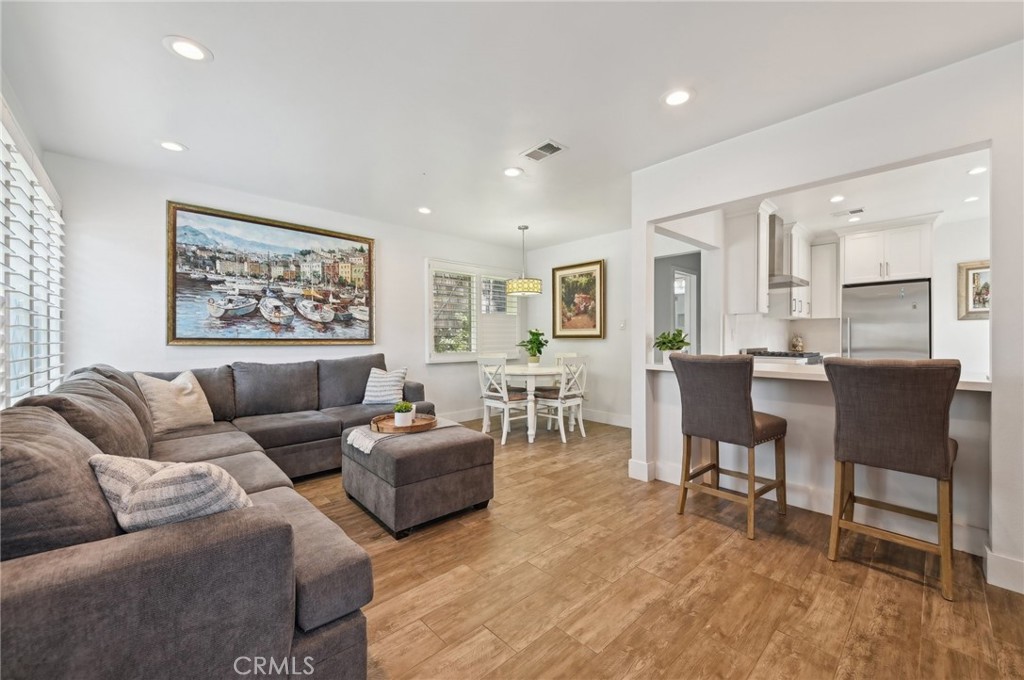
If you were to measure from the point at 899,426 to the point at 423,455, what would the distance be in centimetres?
240

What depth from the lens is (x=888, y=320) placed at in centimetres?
472

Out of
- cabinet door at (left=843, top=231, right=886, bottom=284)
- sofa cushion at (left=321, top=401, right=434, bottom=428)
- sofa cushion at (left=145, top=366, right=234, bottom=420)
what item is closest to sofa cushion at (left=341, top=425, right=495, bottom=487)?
sofa cushion at (left=321, top=401, right=434, bottom=428)

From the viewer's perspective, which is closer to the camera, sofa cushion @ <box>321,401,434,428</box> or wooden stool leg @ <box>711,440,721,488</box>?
wooden stool leg @ <box>711,440,721,488</box>

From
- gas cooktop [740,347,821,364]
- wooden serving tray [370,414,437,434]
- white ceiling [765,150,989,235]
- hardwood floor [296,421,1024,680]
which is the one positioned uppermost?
white ceiling [765,150,989,235]

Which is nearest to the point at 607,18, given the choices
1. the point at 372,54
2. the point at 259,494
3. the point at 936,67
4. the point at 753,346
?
the point at 372,54

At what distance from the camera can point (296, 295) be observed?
165 inches

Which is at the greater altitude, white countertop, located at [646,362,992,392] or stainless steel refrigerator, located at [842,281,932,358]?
stainless steel refrigerator, located at [842,281,932,358]

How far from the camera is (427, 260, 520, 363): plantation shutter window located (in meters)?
5.37

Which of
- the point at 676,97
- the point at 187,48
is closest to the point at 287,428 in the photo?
the point at 187,48

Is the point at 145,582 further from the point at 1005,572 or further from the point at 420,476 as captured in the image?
the point at 1005,572

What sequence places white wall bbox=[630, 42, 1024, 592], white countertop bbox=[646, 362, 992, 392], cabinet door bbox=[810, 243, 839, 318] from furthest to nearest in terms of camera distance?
cabinet door bbox=[810, 243, 839, 318], white countertop bbox=[646, 362, 992, 392], white wall bbox=[630, 42, 1024, 592]

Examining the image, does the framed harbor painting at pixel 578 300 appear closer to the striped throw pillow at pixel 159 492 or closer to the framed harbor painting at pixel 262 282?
the framed harbor painting at pixel 262 282

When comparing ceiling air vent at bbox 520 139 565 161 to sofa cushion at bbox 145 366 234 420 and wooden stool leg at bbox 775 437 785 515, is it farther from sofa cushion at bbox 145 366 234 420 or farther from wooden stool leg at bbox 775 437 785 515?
sofa cushion at bbox 145 366 234 420

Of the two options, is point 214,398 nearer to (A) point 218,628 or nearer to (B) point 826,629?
(A) point 218,628
